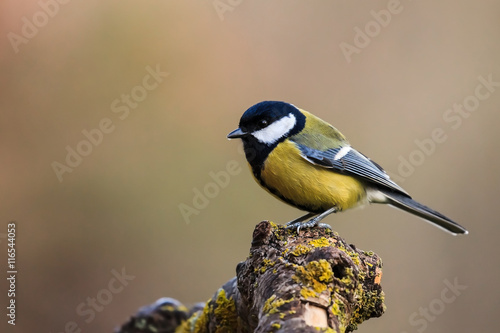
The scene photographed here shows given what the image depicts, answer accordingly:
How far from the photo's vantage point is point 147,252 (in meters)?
3.86

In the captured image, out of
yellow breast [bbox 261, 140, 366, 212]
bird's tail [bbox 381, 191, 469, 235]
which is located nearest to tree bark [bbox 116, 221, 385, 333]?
yellow breast [bbox 261, 140, 366, 212]

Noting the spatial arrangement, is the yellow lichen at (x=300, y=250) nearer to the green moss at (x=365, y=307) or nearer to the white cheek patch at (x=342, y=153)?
the green moss at (x=365, y=307)

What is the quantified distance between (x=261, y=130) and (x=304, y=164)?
271 millimetres

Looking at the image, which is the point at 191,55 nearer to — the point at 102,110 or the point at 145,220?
the point at 102,110

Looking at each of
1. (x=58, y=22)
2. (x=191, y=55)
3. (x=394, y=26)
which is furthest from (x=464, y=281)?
(x=58, y=22)

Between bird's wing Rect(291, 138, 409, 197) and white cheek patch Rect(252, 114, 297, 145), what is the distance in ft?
0.25

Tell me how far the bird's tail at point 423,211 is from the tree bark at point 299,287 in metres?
0.92

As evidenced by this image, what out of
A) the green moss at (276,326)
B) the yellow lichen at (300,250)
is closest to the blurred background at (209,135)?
the yellow lichen at (300,250)

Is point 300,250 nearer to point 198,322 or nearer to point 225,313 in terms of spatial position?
point 225,313

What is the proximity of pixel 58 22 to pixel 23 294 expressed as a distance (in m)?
2.14

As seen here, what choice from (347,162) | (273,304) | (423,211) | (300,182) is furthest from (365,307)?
(423,211)

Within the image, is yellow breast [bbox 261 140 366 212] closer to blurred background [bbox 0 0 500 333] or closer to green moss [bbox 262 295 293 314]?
green moss [bbox 262 295 293 314]

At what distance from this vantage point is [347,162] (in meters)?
2.56

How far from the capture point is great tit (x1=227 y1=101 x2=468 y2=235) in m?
2.38
